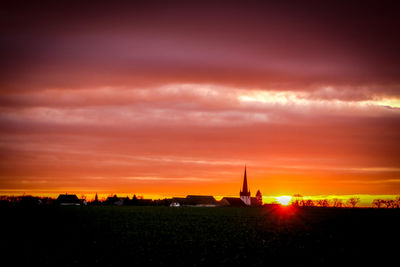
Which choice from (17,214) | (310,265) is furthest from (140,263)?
(17,214)

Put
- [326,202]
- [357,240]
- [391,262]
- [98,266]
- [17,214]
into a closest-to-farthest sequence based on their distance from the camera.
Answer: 1. [98,266]
2. [391,262]
3. [357,240]
4. [17,214]
5. [326,202]

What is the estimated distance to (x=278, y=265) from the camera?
19516 mm

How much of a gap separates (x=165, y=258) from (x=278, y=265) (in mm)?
5681

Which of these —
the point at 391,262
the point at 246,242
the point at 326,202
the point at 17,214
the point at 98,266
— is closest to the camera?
the point at 98,266

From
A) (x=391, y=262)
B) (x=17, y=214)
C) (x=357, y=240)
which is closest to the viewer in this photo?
(x=391, y=262)

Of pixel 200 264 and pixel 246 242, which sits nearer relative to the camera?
pixel 200 264

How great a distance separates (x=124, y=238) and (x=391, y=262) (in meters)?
17.9

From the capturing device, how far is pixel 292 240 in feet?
97.7

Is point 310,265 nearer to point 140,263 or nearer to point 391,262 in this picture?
point 391,262

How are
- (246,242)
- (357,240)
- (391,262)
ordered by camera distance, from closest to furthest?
(391,262)
(246,242)
(357,240)

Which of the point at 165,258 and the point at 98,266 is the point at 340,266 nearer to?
the point at 165,258

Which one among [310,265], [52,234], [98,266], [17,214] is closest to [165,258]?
[98,266]

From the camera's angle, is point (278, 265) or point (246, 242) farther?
point (246, 242)

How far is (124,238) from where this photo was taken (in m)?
29.9
